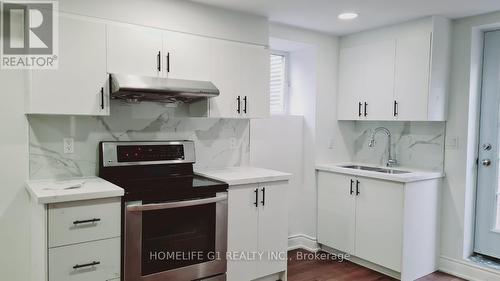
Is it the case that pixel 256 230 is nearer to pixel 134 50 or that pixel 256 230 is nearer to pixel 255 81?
pixel 255 81

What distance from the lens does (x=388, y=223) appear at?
3.24 meters

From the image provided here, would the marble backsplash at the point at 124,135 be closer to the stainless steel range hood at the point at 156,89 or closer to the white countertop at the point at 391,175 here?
the stainless steel range hood at the point at 156,89

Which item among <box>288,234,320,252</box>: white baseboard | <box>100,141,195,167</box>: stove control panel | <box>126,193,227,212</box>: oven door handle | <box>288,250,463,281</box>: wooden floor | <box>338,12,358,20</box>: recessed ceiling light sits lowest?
<box>288,250,463,281</box>: wooden floor

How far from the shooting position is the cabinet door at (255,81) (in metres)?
3.10

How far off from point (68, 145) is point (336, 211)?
8.30 feet

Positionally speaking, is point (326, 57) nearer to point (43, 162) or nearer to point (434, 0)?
point (434, 0)

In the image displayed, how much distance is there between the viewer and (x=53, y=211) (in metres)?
2.02

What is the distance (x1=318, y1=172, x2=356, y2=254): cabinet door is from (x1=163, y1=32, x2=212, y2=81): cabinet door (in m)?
1.71

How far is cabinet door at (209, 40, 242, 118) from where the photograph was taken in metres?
2.93

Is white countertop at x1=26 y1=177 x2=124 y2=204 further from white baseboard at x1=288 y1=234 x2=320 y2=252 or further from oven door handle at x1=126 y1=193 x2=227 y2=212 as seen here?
white baseboard at x1=288 y1=234 x2=320 y2=252

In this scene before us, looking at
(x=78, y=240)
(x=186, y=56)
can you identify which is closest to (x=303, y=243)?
(x=186, y=56)

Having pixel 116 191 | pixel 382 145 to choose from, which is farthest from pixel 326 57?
pixel 116 191

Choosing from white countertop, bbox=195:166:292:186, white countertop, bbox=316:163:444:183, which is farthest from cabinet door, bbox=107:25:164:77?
white countertop, bbox=316:163:444:183

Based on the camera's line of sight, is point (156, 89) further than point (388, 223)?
No
